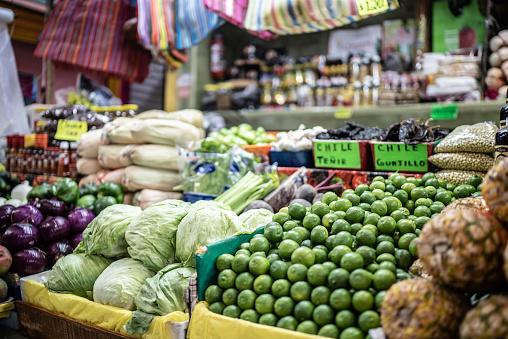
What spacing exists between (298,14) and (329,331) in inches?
103

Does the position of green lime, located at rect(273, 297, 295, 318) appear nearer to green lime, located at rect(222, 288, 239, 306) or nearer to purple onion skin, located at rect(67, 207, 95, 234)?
green lime, located at rect(222, 288, 239, 306)

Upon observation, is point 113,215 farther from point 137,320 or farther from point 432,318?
point 432,318

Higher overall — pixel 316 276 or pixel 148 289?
pixel 316 276

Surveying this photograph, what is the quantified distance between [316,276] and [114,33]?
17.4 ft

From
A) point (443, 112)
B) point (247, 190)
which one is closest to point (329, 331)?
point (247, 190)

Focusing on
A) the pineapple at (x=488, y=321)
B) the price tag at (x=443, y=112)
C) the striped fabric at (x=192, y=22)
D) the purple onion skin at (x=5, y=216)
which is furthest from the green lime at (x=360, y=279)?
the striped fabric at (x=192, y=22)

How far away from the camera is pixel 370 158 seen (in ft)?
9.05

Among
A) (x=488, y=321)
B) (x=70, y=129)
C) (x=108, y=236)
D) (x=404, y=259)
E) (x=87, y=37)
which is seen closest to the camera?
(x=488, y=321)

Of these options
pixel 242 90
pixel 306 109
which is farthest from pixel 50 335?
pixel 242 90

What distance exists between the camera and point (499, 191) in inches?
44.6

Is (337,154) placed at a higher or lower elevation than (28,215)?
higher

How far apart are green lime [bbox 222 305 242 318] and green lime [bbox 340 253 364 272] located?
0.42 m

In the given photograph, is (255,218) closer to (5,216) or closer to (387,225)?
(387,225)

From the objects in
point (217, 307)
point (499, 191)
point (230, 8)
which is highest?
point (230, 8)
